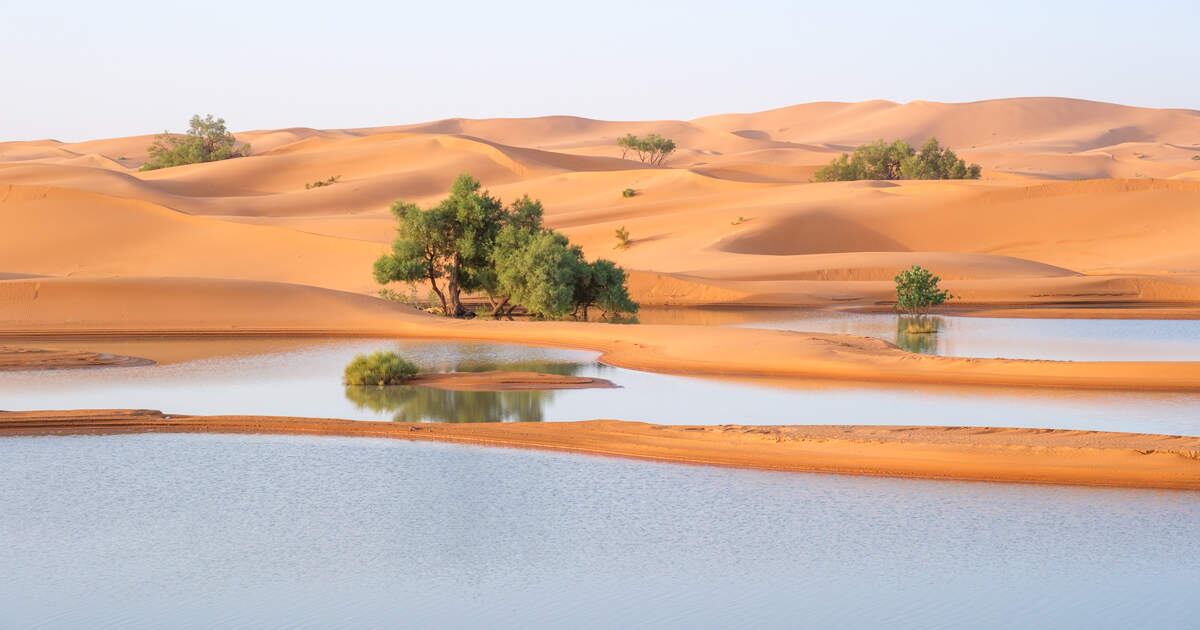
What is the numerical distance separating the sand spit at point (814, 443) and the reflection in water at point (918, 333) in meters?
14.1

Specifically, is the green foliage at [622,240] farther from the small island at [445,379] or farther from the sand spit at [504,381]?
the small island at [445,379]

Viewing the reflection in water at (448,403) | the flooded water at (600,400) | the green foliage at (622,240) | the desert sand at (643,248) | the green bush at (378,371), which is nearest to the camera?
the flooded water at (600,400)

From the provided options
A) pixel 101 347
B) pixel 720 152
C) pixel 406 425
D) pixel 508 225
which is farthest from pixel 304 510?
pixel 720 152

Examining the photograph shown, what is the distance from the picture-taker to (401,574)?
1413 cm

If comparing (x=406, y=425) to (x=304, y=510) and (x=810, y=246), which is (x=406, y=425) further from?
(x=810, y=246)

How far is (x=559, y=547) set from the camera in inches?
592

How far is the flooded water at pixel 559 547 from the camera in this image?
1307cm

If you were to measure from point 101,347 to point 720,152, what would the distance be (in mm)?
159866

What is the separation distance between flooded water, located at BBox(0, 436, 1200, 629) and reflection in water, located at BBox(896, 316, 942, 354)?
17640 mm

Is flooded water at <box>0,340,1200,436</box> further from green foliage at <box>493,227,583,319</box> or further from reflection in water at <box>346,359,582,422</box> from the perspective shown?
green foliage at <box>493,227,583,319</box>

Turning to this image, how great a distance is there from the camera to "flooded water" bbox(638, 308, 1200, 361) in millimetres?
33844

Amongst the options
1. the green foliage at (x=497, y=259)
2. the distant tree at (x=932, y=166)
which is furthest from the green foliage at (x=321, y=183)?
the green foliage at (x=497, y=259)

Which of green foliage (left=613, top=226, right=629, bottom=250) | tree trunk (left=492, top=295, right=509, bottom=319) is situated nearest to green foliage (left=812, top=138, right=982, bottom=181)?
green foliage (left=613, top=226, right=629, bottom=250)

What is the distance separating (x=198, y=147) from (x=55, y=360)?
95.7 metres
